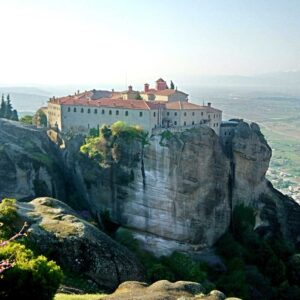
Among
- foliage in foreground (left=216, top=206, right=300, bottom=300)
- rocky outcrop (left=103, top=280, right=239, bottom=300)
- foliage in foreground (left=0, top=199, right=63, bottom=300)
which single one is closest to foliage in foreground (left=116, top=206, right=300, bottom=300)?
foliage in foreground (left=216, top=206, right=300, bottom=300)

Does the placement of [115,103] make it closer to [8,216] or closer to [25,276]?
[8,216]

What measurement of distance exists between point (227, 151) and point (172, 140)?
32.0ft

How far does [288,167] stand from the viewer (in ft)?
611

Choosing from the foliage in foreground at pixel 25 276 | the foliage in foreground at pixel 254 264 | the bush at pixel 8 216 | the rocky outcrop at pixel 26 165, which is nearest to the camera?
the foliage in foreground at pixel 25 276

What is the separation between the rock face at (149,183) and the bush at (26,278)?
32745mm

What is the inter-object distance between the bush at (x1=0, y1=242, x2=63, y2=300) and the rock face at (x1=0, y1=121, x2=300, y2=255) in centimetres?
3275

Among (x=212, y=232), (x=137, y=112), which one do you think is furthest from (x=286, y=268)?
(x=137, y=112)

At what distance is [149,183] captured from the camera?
4662 cm


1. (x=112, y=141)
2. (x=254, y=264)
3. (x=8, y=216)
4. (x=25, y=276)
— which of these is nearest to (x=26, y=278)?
(x=25, y=276)

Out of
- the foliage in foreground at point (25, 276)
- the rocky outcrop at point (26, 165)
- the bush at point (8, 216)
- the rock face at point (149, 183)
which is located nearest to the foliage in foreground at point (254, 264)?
the rock face at point (149, 183)

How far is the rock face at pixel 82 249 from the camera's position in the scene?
23.0 meters

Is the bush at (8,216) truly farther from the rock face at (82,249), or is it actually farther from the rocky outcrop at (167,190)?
the rocky outcrop at (167,190)

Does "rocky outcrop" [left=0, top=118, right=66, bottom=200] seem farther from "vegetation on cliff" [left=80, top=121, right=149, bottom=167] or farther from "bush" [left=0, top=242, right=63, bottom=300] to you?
"bush" [left=0, top=242, right=63, bottom=300]

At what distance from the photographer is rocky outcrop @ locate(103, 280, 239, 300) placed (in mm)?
15555
